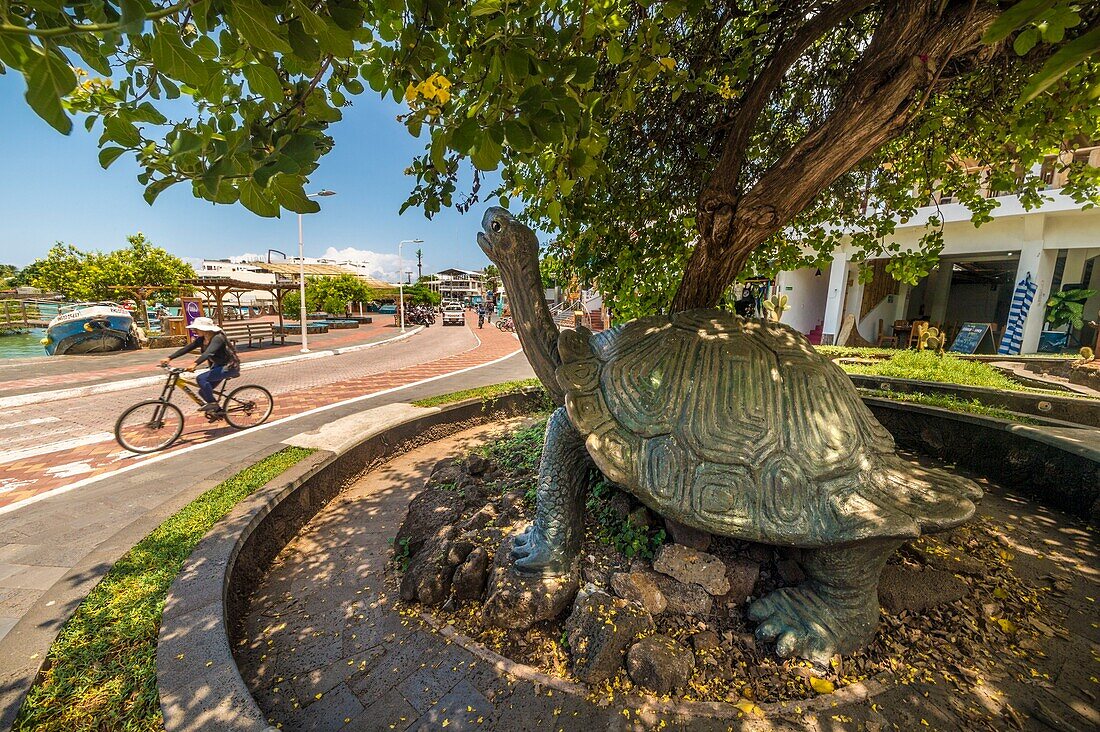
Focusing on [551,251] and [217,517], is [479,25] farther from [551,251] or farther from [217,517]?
[217,517]

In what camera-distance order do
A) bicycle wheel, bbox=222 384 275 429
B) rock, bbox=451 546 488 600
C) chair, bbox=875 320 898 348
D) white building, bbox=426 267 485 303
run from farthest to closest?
white building, bbox=426 267 485 303
chair, bbox=875 320 898 348
bicycle wheel, bbox=222 384 275 429
rock, bbox=451 546 488 600

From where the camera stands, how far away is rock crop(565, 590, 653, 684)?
80.5 inches

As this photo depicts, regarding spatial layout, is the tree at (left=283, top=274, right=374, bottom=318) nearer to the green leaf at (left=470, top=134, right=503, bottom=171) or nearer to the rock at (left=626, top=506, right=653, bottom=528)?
the rock at (left=626, top=506, right=653, bottom=528)

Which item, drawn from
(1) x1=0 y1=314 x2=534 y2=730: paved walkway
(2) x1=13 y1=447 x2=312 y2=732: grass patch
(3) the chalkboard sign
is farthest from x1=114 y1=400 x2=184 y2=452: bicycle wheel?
(3) the chalkboard sign

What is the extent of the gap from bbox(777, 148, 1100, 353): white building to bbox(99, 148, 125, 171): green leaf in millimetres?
11162

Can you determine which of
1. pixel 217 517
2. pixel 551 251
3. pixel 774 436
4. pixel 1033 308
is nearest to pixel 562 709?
pixel 774 436

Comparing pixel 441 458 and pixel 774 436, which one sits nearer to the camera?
pixel 774 436

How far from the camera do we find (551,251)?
433 cm

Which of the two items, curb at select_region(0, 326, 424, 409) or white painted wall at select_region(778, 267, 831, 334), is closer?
curb at select_region(0, 326, 424, 409)

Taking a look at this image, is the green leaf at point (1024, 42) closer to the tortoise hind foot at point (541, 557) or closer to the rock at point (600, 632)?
the rock at point (600, 632)

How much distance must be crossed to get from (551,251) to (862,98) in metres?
2.64

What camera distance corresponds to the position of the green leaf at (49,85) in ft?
3.04

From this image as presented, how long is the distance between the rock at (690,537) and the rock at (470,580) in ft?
3.89

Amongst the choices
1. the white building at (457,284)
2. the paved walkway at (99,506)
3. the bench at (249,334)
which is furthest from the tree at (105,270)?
the white building at (457,284)
